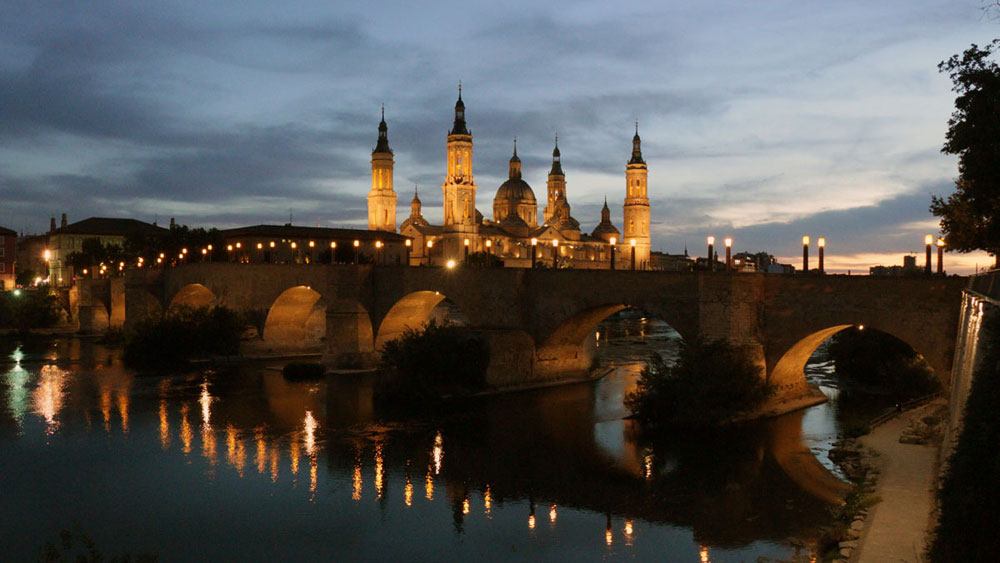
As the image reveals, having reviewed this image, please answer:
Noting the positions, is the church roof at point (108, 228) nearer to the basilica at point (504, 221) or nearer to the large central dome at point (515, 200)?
the basilica at point (504, 221)

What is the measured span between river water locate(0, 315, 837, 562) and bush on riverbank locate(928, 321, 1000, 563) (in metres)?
4.52

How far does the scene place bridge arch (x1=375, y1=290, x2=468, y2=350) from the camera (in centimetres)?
4431

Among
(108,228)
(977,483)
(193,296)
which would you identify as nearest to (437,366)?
(977,483)

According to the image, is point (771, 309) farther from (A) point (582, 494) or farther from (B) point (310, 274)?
(B) point (310, 274)

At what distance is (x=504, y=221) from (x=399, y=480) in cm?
9901

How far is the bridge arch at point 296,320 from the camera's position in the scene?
5144 cm

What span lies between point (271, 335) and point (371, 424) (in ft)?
80.1

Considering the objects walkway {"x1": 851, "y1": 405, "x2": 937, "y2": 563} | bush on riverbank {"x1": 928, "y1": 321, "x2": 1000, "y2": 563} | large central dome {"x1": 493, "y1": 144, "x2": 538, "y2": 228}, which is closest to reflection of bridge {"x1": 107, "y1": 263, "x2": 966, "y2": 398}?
walkway {"x1": 851, "y1": 405, "x2": 937, "y2": 563}

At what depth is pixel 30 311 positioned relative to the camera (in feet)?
234

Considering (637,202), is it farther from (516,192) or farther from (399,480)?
(399,480)

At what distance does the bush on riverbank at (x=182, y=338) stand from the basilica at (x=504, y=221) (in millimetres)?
49852

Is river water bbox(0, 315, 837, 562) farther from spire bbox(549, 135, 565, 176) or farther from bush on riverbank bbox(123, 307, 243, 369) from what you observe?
spire bbox(549, 135, 565, 176)

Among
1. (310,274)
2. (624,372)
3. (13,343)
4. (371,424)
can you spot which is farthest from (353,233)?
(371,424)

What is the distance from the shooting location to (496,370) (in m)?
35.0
